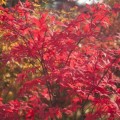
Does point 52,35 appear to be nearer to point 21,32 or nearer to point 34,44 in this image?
point 34,44

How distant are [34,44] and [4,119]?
47.5 inches

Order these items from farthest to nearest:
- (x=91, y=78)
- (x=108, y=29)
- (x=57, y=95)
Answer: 1. (x=108, y=29)
2. (x=57, y=95)
3. (x=91, y=78)

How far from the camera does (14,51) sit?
10.9 feet

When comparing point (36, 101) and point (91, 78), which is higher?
point (91, 78)

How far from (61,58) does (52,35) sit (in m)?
0.66

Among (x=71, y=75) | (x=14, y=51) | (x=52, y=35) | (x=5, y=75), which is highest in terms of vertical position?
(x=52, y=35)

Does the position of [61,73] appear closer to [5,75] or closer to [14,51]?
[14,51]

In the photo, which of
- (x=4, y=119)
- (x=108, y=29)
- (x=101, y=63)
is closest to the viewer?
(x=101, y=63)

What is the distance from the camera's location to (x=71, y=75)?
10.9 ft

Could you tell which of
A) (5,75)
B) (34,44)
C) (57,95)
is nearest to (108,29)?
(5,75)

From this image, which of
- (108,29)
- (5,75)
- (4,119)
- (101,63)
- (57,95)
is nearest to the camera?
(101,63)

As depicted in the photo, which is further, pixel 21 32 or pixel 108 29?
pixel 108 29

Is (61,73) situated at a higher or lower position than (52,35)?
lower

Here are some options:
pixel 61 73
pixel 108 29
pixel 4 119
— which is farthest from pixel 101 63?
pixel 108 29
